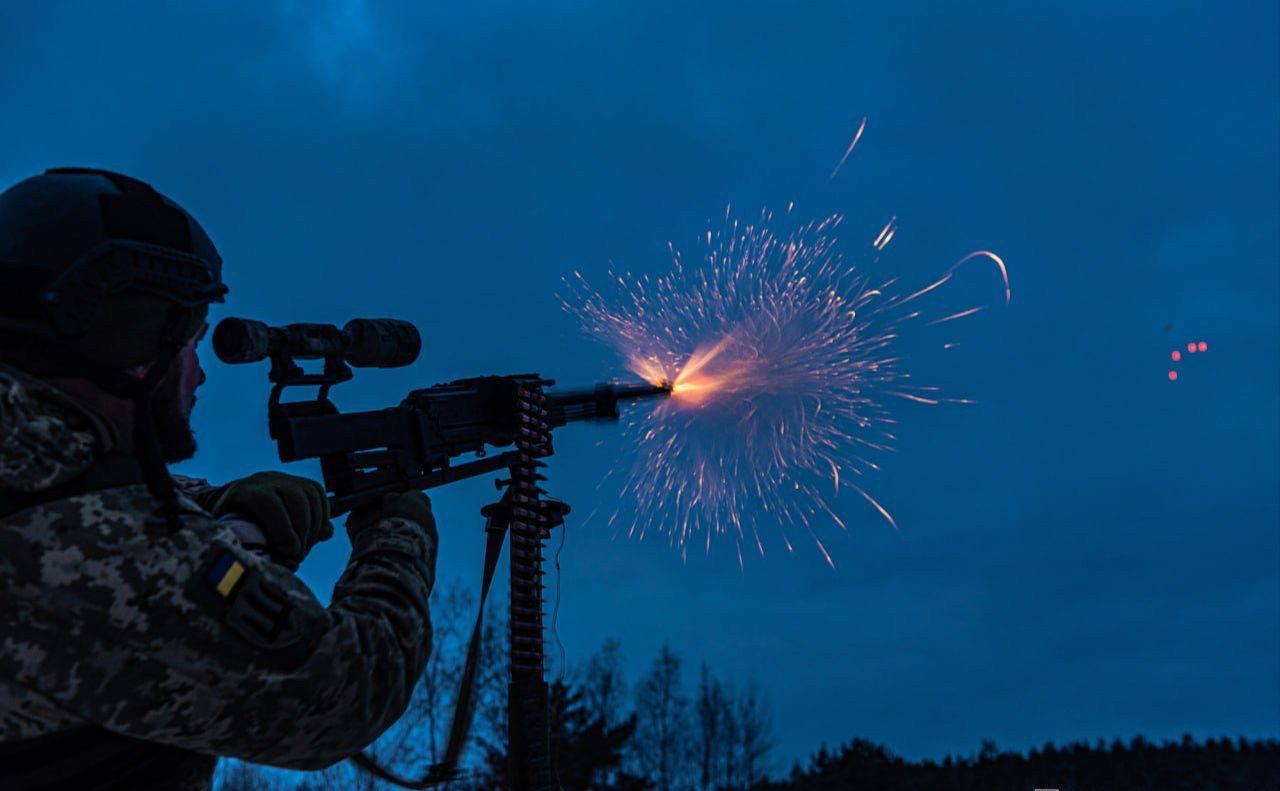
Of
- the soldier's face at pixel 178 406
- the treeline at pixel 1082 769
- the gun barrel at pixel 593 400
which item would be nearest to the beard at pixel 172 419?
the soldier's face at pixel 178 406

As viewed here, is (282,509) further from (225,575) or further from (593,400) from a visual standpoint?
(593,400)

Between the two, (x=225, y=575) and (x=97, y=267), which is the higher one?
(x=97, y=267)

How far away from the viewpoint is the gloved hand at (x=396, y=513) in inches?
157

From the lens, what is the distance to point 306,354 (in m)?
4.84

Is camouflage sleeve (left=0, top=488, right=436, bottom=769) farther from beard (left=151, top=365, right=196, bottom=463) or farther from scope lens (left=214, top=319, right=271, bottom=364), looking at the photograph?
scope lens (left=214, top=319, right=271, bottom=364)

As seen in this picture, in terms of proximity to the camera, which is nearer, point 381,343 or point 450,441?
point 381,343

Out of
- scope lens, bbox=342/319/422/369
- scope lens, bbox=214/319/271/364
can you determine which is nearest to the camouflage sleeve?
scope lens, bbox=214/319/271/364

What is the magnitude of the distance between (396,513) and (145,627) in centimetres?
142

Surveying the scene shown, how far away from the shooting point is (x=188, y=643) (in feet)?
8.78

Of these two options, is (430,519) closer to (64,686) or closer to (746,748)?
(64,686)

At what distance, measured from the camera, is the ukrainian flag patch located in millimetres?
2727

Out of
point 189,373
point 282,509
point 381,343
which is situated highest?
point 381,343

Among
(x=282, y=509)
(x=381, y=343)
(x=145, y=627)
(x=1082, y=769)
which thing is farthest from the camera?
(x=1082, y=769)

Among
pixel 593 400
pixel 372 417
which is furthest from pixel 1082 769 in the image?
pixel 372 417
